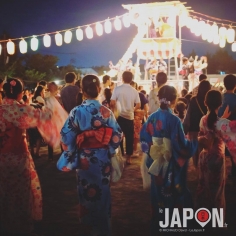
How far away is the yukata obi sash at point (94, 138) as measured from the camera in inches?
147

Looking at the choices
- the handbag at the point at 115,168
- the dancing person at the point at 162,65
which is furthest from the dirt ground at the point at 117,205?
the dancing person at the point at 162,65

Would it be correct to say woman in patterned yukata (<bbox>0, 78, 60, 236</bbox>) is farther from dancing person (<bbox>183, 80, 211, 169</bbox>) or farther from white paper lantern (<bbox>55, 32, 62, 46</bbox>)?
white paper lantern (<bbox>55, 32, 62, 46</bbox>)

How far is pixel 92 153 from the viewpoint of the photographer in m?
3.77

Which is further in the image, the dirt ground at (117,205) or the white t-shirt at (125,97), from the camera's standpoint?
the white t-shirt at (125,97)

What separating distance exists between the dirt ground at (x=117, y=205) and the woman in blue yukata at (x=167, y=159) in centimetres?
38

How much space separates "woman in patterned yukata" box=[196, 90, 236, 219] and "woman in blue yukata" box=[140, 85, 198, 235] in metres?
0.44

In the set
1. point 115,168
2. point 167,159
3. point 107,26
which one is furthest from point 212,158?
point 107,26

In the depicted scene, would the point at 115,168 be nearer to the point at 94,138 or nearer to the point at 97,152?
the point at 97,152

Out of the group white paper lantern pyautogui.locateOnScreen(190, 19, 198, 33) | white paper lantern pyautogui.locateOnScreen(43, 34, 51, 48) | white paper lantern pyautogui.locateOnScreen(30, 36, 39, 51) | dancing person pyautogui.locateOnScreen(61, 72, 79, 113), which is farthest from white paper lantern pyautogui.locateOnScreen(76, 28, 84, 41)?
dancing person pyautogui.locateOnScreen(61, 72, 79, 113)

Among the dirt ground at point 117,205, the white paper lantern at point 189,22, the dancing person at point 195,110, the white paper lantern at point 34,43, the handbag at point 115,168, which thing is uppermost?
the white paper lantern at point 189,22

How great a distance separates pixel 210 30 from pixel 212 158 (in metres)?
14.5

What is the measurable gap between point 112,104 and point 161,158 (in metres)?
3.99

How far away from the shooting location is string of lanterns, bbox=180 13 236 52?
1698cm

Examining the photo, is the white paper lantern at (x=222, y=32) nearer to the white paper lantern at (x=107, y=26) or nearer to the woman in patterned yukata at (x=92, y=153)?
the white paper lantern at (x=107, y=26)
